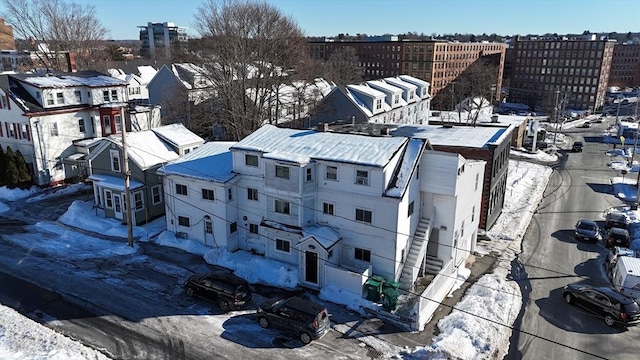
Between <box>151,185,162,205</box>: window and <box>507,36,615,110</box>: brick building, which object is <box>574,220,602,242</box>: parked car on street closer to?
<box>151,185,162,205</box>: window

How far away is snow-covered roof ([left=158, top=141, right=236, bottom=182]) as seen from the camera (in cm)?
2827

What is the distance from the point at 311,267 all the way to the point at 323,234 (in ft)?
6.34

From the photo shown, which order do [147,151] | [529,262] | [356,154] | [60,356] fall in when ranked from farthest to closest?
[147,151]
[529,262]
[356,154]
[60,356]

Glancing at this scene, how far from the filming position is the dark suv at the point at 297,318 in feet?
65.0


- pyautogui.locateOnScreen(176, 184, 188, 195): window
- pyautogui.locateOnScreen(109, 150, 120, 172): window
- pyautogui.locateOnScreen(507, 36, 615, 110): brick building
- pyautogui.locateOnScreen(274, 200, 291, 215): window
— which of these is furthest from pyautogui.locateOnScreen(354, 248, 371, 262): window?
pyautogui.locateOnScreen(507, 36, 615, 110): brick building

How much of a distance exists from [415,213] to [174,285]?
14087 mm

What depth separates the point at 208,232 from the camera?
29.3 m

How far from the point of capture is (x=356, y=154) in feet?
81.6

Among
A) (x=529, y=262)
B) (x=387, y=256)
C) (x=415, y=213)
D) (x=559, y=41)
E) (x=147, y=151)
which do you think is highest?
(x=559, y=41)

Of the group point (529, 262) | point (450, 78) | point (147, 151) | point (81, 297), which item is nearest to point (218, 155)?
point (147, 151)

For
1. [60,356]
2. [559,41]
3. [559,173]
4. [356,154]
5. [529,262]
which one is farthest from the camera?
[559,41]

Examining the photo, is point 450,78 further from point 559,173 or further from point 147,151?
point 147,151

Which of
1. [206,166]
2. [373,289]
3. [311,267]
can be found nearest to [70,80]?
[206,166]

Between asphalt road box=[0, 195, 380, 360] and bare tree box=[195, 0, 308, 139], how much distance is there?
21.9 m
